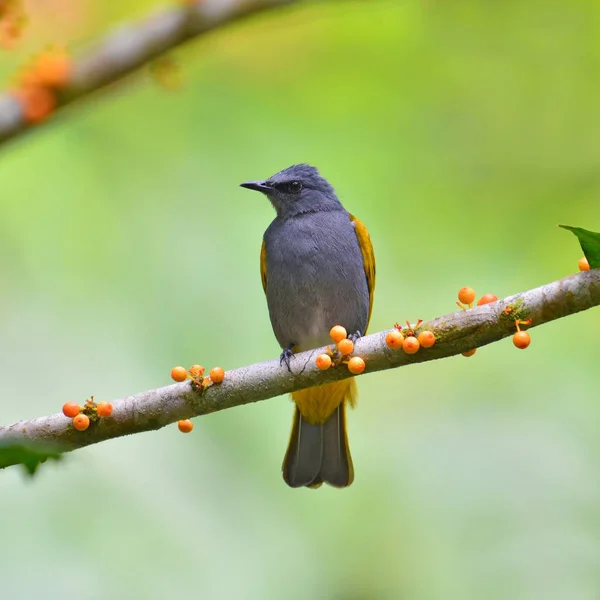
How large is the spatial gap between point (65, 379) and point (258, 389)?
3.30 meters

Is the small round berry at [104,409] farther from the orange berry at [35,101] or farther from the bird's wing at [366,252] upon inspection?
the bird's wing at [366,252]

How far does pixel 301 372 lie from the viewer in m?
3.19

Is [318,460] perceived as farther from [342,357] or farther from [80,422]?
[80,422]

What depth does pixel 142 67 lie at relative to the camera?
3230 mm

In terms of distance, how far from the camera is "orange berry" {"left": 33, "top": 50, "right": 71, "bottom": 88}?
315 cm

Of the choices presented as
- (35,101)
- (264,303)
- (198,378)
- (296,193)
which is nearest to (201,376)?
(198,378)

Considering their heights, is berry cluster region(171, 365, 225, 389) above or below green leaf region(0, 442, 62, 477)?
above

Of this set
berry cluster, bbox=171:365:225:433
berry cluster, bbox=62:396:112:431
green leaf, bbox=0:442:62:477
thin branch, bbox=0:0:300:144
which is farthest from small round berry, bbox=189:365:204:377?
green leaf, bbox=0:442:62:477

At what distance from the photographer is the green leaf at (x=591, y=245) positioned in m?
2.52

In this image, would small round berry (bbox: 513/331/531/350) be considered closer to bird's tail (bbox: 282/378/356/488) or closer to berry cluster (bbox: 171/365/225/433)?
berry cluster (bbox: 171/365/225/433)

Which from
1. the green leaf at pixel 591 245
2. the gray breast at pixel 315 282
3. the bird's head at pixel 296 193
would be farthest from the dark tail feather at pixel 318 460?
the green leaf at pixel 591 245

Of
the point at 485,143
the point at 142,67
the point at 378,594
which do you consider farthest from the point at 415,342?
the point at 485,143

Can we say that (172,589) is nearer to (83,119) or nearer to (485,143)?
(83,119)

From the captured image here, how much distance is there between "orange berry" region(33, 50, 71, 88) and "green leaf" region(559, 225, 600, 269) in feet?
6.42
